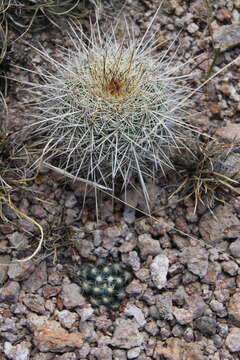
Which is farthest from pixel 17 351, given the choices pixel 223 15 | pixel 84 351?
pixel 223 15

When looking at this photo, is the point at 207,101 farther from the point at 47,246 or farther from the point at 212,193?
the point at 47,246

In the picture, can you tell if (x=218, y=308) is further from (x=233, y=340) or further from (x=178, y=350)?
(x=178, y=350)

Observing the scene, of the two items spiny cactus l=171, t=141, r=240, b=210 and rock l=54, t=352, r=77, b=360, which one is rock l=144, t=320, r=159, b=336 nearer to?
rock l=54, t=352, r=77, b=360

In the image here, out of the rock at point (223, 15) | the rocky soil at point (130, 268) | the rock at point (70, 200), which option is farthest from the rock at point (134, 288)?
the rock at point (223, 15)

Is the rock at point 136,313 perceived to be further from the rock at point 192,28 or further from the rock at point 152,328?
the rock at point 192,28

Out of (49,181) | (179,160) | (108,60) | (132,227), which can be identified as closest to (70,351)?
(132,227)
